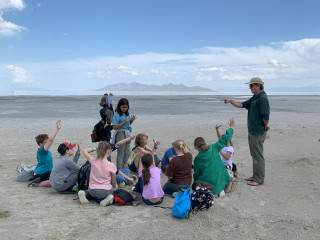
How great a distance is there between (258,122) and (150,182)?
275cm

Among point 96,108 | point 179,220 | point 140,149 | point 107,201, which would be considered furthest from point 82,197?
point 96,108

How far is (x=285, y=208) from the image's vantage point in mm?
5250

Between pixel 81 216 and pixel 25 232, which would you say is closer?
pixel 25 232

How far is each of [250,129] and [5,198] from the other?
17.1 feet

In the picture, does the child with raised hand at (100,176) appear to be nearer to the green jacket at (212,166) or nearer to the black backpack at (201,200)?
the black backpack at (201,200)

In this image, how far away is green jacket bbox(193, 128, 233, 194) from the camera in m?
5.64

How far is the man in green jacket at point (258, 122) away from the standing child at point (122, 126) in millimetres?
2388

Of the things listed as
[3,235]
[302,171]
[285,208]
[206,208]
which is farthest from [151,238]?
[302,171]

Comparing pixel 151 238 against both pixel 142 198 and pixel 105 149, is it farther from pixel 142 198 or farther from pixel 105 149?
pixel 105 149

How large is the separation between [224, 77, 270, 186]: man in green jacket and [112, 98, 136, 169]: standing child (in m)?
2.39

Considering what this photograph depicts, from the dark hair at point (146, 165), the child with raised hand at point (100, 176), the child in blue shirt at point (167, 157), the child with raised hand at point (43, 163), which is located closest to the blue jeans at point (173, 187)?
the dark hair at point (146, 165)

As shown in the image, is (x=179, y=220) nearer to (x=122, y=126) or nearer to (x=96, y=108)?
(x=122, y=126)

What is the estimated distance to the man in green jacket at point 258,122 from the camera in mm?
6250

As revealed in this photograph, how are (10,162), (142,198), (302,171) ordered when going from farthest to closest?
(10,162) < (302,171) < (142,198)
